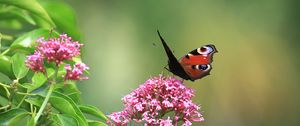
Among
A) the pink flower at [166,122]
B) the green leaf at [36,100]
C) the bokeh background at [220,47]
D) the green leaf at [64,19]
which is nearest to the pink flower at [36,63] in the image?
the green leaf at [36,100]

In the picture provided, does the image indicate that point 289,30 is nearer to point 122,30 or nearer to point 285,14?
point 285,14

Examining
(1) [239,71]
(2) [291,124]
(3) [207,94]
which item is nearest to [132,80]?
(3) [207,94]

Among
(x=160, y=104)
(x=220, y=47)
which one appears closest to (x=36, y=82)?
(x=160, y=104)

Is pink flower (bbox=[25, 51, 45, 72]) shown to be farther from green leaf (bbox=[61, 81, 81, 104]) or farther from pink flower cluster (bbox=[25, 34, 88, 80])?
green leaf (bbox=[61, 81, 81, 104])

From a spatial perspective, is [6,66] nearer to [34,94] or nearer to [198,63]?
[34,94]

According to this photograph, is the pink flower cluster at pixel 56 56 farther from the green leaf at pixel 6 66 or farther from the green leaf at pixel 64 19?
the green leaf at pixel 64 19

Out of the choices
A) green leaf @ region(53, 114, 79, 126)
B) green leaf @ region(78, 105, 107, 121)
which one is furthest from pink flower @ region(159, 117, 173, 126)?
green leaf @ region(53, 114, 79, 126)
